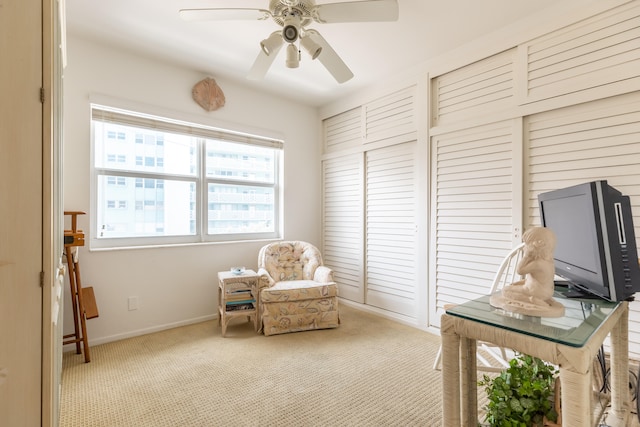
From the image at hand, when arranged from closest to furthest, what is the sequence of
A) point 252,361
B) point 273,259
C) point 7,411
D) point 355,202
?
point 7,411
point 252,361
point 273,259
point 355,202

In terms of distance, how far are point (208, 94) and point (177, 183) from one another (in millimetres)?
979

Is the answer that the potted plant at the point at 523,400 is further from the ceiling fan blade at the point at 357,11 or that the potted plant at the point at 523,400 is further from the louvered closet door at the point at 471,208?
the ceiling fan blade at the point at 357,11

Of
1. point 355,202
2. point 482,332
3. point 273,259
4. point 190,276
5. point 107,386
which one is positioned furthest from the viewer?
point 355,202

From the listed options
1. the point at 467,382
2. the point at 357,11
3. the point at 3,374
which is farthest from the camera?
the point at 357,11

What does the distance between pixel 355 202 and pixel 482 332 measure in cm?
285

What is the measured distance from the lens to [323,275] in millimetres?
3203

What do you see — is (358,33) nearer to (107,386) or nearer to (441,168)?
(441,168)

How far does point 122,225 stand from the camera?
2855mm

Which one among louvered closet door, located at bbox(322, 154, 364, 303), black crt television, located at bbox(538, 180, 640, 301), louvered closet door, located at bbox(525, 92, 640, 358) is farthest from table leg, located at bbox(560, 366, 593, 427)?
louvered closet door, located at bbox(322, 154, 364, 303)

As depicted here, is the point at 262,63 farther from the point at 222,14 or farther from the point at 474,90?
the point at 474,90

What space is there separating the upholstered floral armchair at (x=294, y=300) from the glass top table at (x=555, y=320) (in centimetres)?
197

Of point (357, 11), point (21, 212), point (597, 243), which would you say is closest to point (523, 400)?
point (597, 243)

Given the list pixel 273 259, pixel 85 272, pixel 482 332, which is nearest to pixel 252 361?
pixel 273 259

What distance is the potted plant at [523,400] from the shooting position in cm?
121
